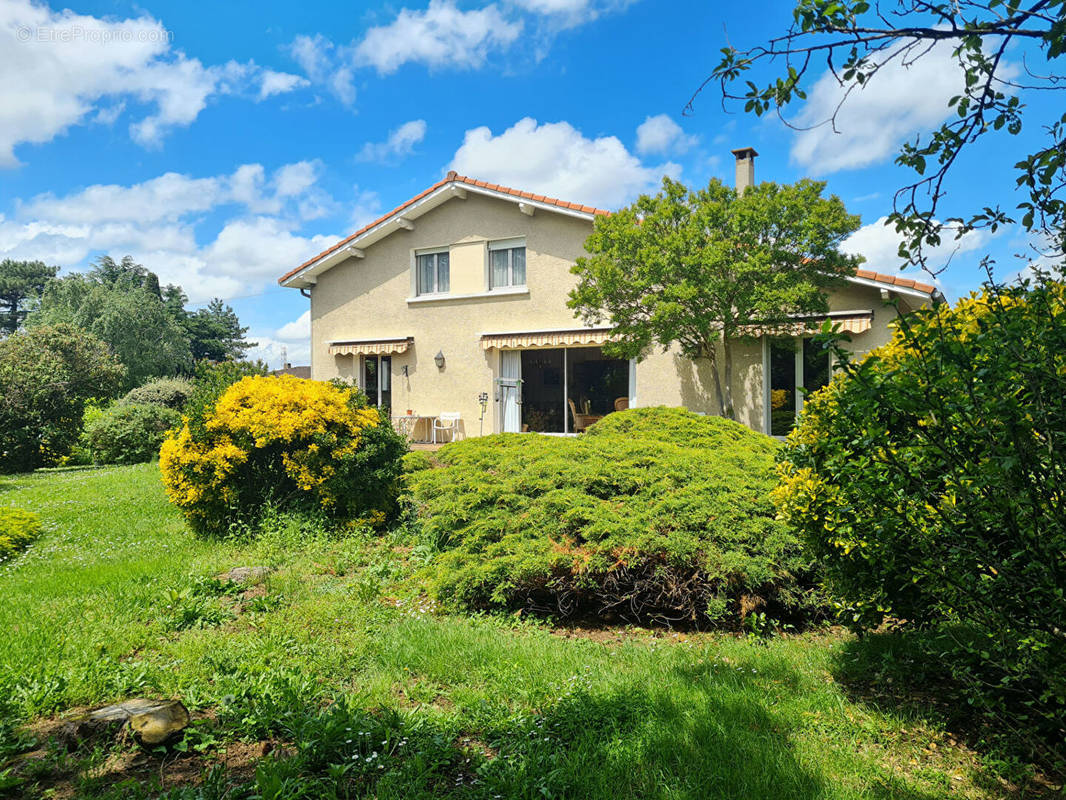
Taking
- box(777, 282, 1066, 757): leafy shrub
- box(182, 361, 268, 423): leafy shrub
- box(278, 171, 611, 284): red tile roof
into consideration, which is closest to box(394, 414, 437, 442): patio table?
box(278, 171, 611, 284): red tile roof

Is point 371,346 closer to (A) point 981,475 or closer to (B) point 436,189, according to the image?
(B) point 436,189

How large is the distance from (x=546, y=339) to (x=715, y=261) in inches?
240

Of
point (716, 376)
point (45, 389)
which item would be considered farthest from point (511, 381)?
point (45, 389)

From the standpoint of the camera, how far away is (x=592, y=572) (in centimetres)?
584

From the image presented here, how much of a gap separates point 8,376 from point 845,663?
2764cm

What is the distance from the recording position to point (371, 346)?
21.2 metres

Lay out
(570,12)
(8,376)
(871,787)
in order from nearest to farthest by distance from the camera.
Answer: (871,787), (570,12), (8,376)

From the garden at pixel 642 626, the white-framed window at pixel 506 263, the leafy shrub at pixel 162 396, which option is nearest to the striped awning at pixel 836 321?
the white-framed window at pixel 506 263

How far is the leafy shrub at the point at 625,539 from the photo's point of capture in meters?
5.75

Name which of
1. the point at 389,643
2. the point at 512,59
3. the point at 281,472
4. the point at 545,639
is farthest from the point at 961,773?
the point at 512,59

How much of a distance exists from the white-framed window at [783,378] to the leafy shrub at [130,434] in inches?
838

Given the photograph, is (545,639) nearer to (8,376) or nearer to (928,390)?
(928,390)

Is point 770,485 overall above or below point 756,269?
below

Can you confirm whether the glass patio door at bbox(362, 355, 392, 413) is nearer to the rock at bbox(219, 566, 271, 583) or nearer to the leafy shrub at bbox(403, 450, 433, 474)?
the leafy shrub at bbox(403, 450, 433, 474)
